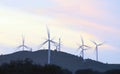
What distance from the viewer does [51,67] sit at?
13812 centimetres

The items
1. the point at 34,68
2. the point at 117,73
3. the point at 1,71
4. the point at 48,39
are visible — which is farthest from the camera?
the point at 48,39

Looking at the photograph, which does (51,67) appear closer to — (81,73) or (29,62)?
(29,62)

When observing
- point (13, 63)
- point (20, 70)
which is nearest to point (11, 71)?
point (20, 70)

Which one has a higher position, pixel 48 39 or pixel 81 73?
pixel 48 39

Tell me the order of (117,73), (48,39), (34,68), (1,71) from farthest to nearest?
(48,39), (117,73), (34,68), (1,71)

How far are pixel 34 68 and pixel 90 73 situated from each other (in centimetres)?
4830

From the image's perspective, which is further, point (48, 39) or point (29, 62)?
point (48, 39)

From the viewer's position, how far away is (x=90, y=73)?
178 metres

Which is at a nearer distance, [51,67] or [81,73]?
[51,67]

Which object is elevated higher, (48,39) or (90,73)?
(48,39)

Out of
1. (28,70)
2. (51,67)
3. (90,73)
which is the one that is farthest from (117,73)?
(28,70)

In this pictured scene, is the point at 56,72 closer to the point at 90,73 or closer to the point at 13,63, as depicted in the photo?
the point at 13,63

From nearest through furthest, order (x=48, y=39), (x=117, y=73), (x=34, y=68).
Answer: (x=34, y=68)
(x=117, y=73)
(x=48, y=39)

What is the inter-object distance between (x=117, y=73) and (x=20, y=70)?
44.1 metres
